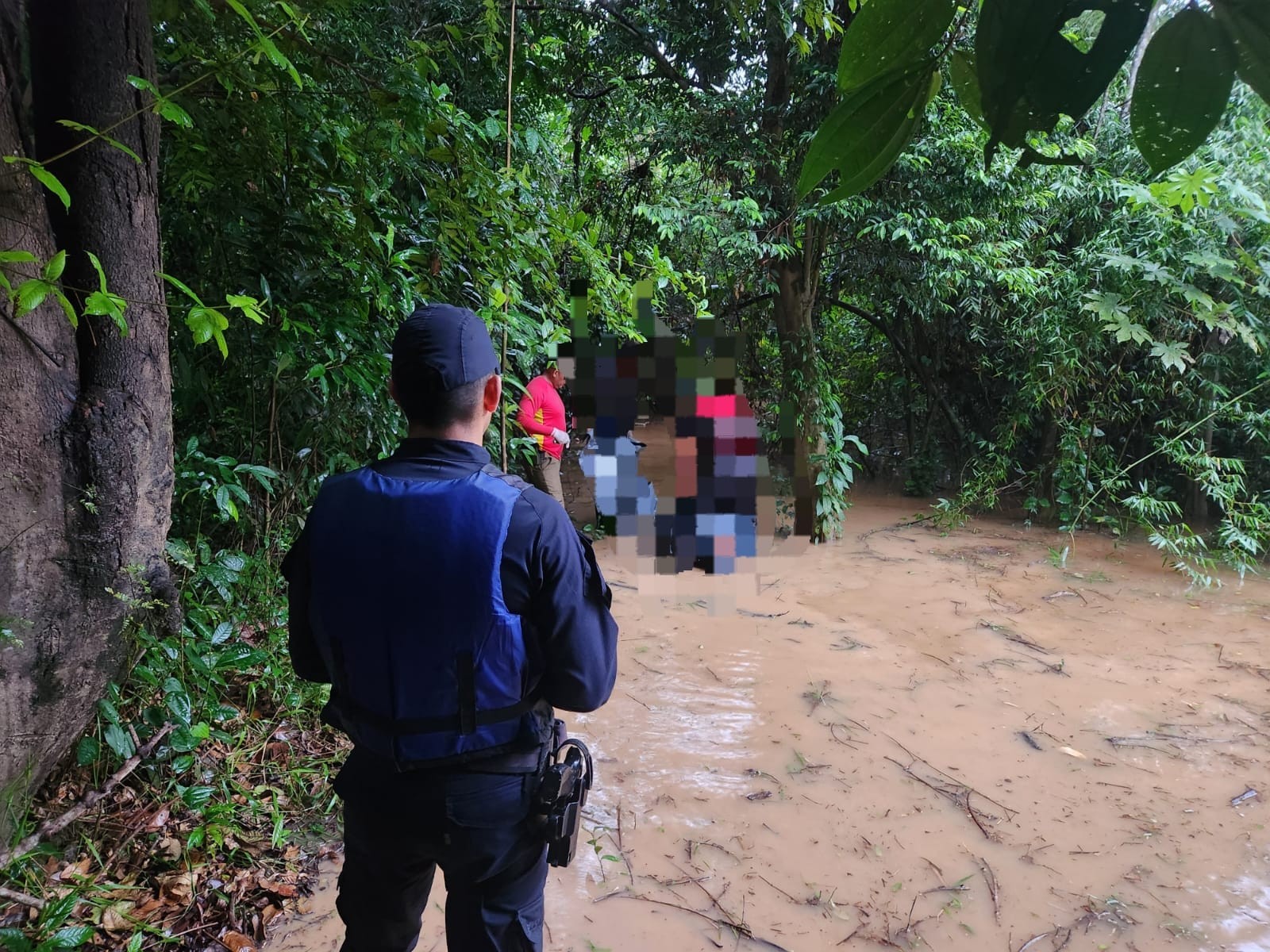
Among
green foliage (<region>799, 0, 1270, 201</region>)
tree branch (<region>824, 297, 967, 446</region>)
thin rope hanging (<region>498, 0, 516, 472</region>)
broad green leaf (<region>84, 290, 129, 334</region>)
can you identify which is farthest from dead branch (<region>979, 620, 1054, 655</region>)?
broad green leaf (<region>84, 290, 129, 334</region>)

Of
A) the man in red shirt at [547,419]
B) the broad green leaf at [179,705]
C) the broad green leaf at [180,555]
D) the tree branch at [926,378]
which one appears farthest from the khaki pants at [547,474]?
the tree branch at [926,378]

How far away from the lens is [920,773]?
269cm

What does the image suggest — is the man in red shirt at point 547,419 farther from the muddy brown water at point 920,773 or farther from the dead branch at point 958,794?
the dead branch at point 958,794

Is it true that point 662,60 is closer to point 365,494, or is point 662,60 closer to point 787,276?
point 787,276

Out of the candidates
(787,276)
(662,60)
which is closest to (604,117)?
(662,60)

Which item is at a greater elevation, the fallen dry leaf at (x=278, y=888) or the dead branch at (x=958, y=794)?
the fallen dry leaf at (x=278, y=888)

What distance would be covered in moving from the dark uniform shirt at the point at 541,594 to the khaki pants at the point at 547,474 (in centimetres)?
314

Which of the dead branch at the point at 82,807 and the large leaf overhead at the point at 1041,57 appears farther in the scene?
the dead branch at the point at 82,807

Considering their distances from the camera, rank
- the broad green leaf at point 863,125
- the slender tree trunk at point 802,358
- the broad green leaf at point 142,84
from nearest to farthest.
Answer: the broad green leaf at point 863,125
the broad green leaf at point 142,84
the slender tree trunk at point 802,358

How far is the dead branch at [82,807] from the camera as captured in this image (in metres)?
1.55

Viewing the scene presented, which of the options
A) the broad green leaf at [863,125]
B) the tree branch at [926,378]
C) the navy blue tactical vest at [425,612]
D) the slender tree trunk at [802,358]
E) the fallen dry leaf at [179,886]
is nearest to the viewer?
the broad green leaf at [863,125]

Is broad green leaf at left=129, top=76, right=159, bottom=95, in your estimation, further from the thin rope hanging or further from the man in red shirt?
the man in red shirt

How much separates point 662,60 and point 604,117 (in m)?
0.73

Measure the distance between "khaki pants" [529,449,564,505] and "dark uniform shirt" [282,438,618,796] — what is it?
3.14 metres
